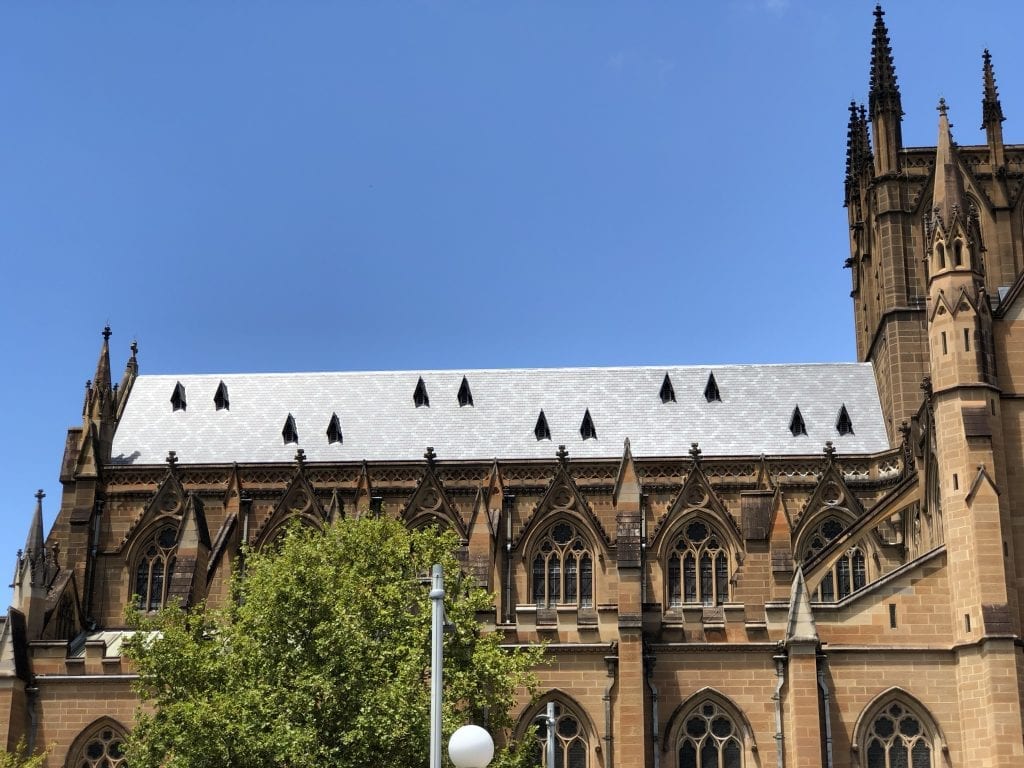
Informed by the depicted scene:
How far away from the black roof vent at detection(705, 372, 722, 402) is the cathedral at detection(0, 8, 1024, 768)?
143 millimetres

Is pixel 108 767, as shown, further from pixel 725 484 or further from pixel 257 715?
pixel 725 484

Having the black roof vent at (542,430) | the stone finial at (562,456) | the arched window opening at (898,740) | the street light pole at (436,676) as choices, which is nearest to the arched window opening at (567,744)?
the arched window opening at (898,740)

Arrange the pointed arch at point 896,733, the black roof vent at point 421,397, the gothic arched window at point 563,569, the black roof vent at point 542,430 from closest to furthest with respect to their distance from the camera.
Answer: the pointed arch at point 896,733, the gothic arched window at point 563,569, the black roof vent at point 542,430, the black roof vent at point 421,397

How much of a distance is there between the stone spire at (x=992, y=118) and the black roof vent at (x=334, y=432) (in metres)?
29.9

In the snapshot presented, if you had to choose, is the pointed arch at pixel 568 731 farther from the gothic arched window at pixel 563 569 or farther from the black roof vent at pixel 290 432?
the black roof vent at pixel 290 432

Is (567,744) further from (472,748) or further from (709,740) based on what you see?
(472,748)

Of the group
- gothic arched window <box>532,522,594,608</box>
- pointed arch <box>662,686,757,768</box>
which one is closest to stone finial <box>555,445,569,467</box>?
gothic arched window <box>532,522,594,608</box>

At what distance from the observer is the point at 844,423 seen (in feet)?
185

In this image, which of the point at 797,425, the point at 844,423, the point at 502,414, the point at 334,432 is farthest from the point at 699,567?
the point at 334,432

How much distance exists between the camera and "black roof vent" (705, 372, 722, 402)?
5872 cm

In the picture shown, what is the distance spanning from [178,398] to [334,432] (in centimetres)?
807

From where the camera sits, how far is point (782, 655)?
1560 inches

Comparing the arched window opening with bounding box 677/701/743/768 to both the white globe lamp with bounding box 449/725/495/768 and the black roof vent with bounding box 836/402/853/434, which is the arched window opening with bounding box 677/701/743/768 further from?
the white globe lamp with bounding box 449/725/495/768

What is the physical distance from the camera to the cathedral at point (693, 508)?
3903 cm
